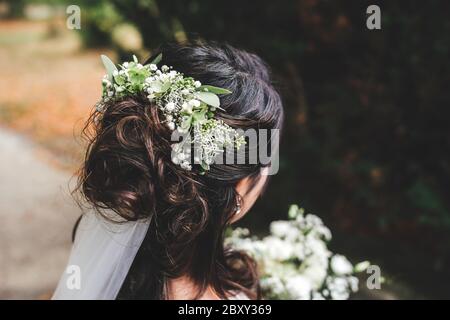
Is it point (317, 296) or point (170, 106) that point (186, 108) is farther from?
point (317, 296)

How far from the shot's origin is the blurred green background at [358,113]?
328cm

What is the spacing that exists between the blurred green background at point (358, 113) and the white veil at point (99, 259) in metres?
1.70

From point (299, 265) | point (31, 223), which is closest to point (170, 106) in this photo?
point (299, 265)

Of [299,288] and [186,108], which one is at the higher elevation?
[186,108]

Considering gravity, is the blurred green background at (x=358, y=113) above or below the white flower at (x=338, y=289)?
above

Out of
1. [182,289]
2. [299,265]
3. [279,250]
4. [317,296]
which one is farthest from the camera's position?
[299,265]

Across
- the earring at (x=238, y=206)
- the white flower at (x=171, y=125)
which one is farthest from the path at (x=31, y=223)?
the white flower at (x=171, y=125)

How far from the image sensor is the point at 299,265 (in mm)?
2652

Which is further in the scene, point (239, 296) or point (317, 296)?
point (317, 296)

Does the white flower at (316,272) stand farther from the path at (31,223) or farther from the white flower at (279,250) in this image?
the path at (31,223)

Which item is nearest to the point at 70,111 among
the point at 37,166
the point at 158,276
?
the point at 37,166

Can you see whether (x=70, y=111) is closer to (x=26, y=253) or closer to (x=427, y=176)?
(x=26, y=253)

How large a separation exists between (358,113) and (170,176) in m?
2.38

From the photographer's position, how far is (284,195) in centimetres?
409
